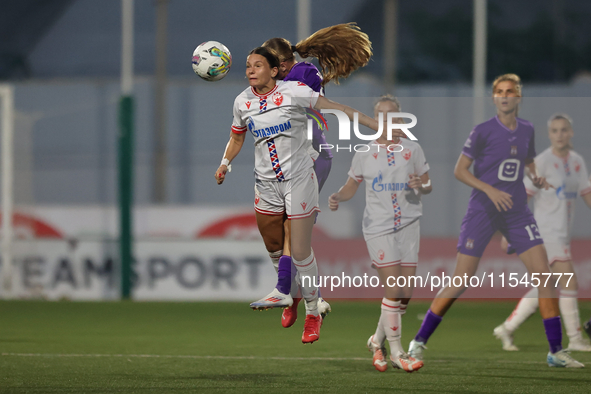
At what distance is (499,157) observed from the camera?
7250mm

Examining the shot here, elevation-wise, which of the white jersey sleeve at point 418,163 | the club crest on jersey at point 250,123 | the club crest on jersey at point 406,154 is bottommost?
the white jersey sleeve at point 418,163

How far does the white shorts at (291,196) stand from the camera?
563cm

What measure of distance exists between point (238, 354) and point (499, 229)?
2.54m

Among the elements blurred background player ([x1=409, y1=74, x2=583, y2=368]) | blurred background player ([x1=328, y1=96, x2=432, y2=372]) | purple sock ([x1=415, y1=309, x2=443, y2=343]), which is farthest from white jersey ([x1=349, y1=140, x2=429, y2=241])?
purple sock ([x1=415, y1=309, x2=443, y2=343])

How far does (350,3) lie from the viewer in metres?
18.4

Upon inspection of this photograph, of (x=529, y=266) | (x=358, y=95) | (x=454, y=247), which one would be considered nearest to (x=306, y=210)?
(x=529, y=266)

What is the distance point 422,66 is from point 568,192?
32.5 feet

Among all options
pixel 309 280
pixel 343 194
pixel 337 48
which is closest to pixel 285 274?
pixel 309 280

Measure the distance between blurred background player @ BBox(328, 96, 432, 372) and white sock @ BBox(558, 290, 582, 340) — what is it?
211 centimetres

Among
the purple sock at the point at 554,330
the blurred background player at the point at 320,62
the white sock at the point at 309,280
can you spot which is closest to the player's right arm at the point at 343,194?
the blurred background player at the point at 320,62

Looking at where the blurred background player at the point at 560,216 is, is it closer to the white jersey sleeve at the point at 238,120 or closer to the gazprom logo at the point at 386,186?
the gazprom logo at the point at 386,186

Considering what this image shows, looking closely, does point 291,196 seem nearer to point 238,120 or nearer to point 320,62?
point 238,120

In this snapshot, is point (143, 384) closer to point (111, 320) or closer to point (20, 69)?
point (111, 320)

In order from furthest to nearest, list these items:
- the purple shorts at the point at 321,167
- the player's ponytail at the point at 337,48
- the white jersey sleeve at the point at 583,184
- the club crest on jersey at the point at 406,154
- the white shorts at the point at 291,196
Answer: the white jersey sleeve at the point at 583,184 < the club crest on jersey at the point at 406,154 < the purple shorts at the point at 321,167 < the player's ponytail at the point at 337,48 < the white shorts at the point at 291,196
